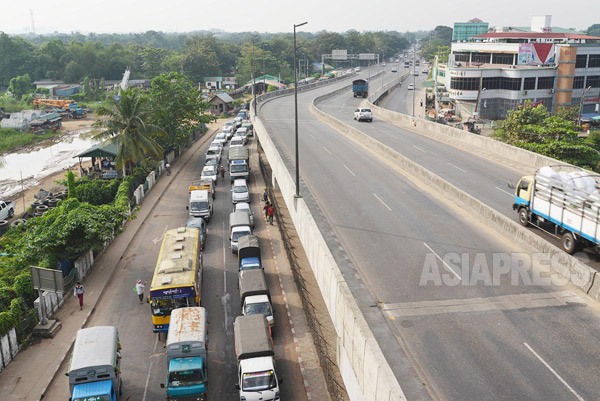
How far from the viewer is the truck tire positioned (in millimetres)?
19266

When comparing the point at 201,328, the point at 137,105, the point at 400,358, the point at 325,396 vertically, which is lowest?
the point at 325,396

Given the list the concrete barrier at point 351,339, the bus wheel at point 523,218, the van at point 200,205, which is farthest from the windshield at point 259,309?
the van at point 200,205

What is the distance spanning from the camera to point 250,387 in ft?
61.0

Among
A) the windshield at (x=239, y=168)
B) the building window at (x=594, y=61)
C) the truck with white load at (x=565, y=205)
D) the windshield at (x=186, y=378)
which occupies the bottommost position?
the windshield at (x=186, y=378)

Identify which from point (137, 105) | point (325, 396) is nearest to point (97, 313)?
point (325, 396)

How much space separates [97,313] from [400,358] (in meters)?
17.9

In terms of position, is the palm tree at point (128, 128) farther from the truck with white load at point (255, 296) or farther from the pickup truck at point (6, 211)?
the truck with white load at point (255, 296)

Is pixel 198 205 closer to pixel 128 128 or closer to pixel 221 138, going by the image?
pixel 128 128

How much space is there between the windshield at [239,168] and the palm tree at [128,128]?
7.35 metres

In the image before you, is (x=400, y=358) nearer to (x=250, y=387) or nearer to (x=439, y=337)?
(x=439, y=337)

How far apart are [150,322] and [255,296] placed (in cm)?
545

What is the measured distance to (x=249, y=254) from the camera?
2952 cm

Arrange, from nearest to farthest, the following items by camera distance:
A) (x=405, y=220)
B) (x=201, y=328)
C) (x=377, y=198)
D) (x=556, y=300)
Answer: (x=556, y=300)
(x=201, y=328)
(x=405, y=220)
(x=377, y=198)

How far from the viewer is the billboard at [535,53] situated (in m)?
82.6
